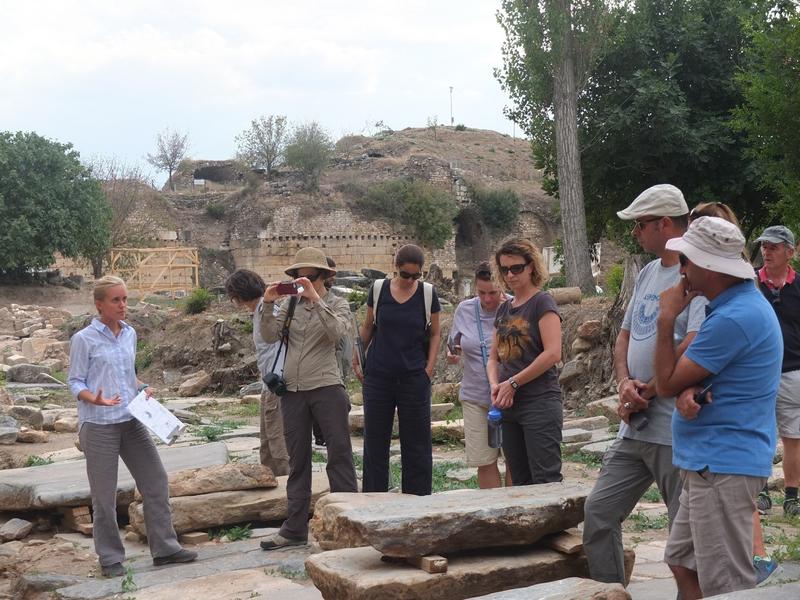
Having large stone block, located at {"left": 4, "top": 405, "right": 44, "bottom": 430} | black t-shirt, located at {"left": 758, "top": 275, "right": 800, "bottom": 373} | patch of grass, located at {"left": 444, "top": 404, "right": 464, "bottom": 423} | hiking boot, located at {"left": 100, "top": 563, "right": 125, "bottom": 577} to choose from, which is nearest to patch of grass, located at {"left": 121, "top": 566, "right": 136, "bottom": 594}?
hiking boot, located at {"left": 100, "top": 563, "right": 125, "bottom": 577}

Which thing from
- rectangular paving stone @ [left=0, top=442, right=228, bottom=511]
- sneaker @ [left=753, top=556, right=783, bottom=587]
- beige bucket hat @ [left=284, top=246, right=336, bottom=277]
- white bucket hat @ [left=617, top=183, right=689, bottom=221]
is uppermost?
white bucket hat @ [left=617, top=183, right=689, bottom=221]

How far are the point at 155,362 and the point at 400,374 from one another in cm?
1554

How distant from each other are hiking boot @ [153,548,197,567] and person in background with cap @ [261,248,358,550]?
46 cm

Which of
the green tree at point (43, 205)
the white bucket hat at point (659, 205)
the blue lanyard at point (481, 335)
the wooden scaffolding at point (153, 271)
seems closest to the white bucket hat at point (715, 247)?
the white bucket hat at point (659, 205)

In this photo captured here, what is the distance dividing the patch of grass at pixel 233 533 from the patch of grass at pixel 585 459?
11.4ft

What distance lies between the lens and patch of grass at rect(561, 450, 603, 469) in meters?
9.00

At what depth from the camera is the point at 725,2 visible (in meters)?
22.2

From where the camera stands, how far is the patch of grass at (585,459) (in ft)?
29.5

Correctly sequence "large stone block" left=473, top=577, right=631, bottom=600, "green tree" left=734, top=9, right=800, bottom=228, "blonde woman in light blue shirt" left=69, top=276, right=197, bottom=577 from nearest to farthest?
"large stone block" left=473, top=577, right=631, bottom=600 → "blonde woman in light blue shirt" left=69, top=276, right=197, bottom=577 → "green tree" left=734, top=9, right=800, bottom=228

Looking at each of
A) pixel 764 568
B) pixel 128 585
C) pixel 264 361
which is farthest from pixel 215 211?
pixel 764 568

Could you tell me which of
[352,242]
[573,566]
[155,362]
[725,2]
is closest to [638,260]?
[725,2]

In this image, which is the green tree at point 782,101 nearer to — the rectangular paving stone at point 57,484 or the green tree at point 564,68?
the green tree at point 564,68

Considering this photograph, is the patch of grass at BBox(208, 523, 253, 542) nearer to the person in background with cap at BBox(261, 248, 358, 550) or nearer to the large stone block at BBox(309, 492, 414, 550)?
the person in background with cap at BBox(261, 248, 358, 550)

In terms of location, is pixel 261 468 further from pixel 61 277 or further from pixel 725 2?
pixel 61 277
